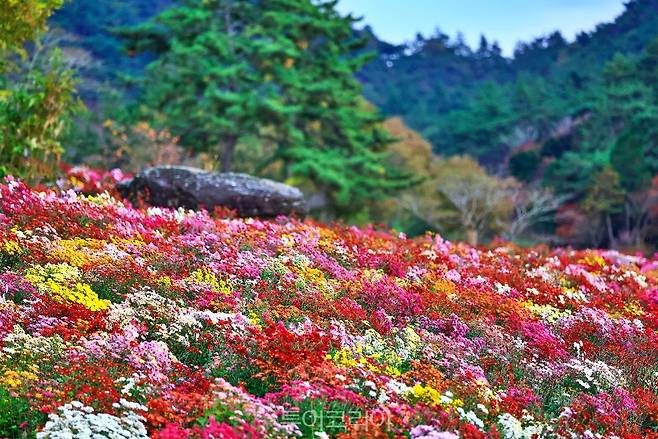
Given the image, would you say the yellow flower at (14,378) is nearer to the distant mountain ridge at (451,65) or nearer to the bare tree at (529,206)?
the distant mountain ridge at (451,65)

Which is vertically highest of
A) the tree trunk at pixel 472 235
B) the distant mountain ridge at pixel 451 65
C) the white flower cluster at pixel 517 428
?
the distant mountain ridge at pixel 451 65

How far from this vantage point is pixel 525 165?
48.3 m

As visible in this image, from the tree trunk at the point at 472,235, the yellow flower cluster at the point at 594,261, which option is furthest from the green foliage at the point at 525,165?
the yellow flower cluster at the point at 594,261

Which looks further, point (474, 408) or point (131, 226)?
point (131, 226)

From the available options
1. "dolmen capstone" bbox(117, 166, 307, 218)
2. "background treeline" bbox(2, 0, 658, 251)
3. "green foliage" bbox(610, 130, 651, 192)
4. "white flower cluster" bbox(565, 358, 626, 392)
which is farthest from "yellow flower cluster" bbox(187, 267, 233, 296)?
"green foliage" bbox(610, 130, 651, 192)

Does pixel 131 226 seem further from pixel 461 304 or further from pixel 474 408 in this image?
pixel 474 408

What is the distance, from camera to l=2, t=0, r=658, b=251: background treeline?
29109mm

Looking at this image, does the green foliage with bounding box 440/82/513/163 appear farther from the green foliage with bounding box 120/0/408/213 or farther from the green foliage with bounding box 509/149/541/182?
the green foliage with bounding box 120/0/408/213

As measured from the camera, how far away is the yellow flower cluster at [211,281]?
7410 mm

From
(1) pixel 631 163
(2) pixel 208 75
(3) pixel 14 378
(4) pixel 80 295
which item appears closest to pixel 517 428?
(3) pixel 14 378

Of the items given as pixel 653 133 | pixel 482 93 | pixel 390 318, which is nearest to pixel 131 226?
pixel 390 318

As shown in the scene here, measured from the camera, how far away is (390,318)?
731 centimetres

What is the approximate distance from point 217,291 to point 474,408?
9.39 ft

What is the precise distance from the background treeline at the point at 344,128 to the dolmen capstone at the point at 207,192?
172 centimetres
